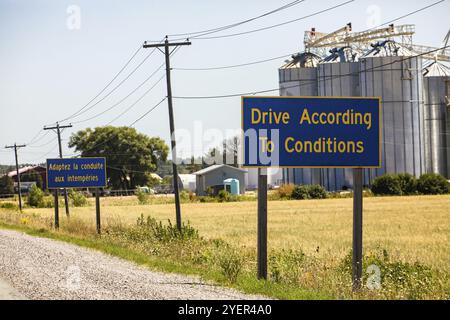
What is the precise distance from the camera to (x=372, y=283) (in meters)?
13.8

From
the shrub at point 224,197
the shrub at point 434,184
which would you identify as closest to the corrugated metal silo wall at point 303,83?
the shrub at point 224,197

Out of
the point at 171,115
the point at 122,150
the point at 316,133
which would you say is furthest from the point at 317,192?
the point at 316,133

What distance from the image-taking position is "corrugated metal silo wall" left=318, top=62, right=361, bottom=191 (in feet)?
255

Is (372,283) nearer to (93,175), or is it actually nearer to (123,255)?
(123,255)

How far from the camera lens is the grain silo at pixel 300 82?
80688 mm

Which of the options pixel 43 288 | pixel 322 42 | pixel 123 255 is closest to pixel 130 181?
pixel 322 42

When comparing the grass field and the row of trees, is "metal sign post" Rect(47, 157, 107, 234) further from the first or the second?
the row of trees

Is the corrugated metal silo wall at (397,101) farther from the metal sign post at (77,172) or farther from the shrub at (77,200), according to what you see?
the metal sign post at (77,172)

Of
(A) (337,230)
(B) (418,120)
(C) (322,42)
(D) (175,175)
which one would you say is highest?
(C) (322,42)

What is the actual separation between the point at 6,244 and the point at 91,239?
10.5 feet

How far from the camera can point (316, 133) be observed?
15164mm

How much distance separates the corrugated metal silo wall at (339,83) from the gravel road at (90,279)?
59.5 meters

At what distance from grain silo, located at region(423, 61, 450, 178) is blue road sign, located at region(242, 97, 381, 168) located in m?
66.3

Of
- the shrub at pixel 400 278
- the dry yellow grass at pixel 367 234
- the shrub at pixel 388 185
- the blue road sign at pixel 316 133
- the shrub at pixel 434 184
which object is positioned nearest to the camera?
the shrub at pixel 400 278
